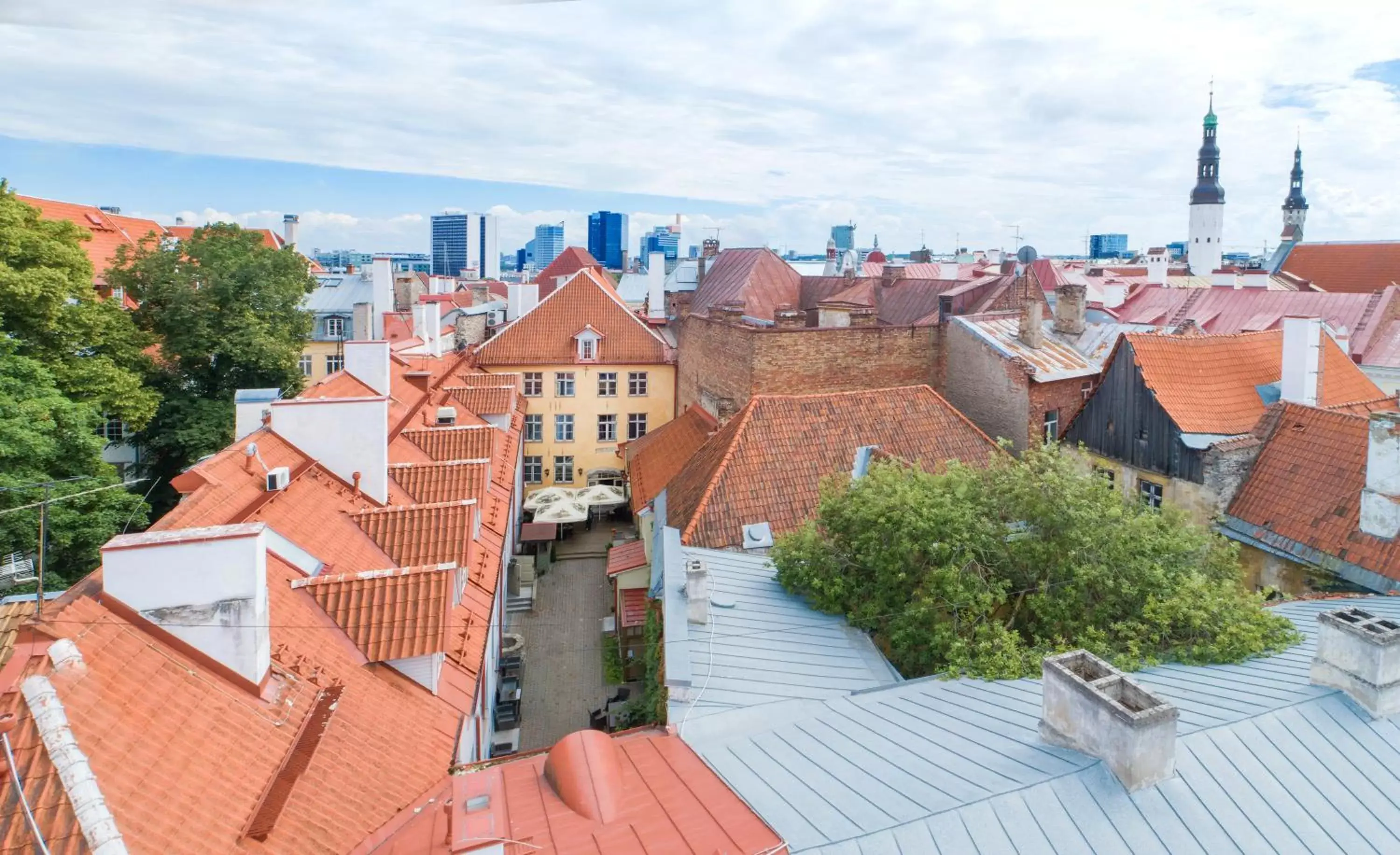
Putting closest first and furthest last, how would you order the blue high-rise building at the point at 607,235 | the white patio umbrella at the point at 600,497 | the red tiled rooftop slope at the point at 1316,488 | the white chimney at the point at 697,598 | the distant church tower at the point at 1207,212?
the white chimney at the point at 697,598 → the red tiled rooftop slope at the point at 1316,488 → the white patio umbrella at the point at 600,497 → the distant church tower at the point at 1207,212 → the blue high-rise building at the point at 607,235

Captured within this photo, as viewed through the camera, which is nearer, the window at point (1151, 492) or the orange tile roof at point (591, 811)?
Answer: the orange tile roof at point (591, 811)

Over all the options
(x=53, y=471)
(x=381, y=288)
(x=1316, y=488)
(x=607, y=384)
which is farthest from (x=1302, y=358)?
(x=381, y=288)

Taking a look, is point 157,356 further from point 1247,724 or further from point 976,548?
point 1247,724

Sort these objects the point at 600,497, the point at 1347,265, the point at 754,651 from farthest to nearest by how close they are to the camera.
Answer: the point at 1347,265
the point at 600,497
the point at 754,651

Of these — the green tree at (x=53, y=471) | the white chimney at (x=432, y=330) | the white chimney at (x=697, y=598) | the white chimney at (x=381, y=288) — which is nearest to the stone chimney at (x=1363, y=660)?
the white chimney at (x=697, y=598)

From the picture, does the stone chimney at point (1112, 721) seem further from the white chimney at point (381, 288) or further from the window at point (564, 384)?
the white chimney at point (381, 288)

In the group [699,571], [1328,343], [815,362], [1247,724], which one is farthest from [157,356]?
[1328,343]

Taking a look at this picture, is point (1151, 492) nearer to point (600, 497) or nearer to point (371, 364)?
point (600, 497)
